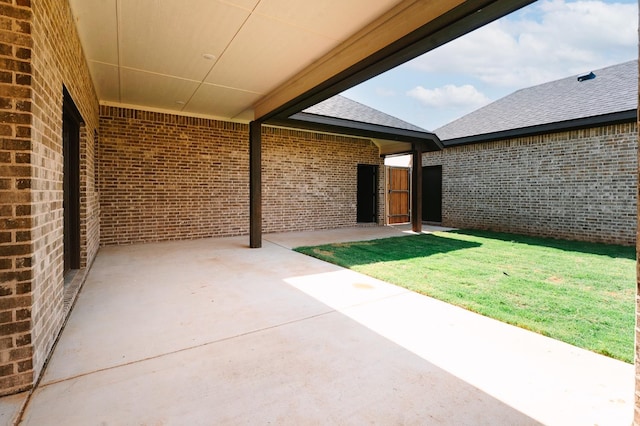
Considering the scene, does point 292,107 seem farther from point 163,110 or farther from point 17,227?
point 17,227

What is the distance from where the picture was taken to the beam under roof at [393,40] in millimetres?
2430

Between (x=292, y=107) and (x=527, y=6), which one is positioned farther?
(x=292, y=107)

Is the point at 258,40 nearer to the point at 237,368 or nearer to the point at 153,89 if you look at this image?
the point at 153,89

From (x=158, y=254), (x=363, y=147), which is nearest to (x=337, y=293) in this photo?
(x=158, y=254)

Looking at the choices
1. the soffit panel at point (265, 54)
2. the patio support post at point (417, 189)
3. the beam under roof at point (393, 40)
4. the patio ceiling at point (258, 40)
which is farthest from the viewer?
the patio support post at point (417, 189)

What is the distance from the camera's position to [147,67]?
454 cm

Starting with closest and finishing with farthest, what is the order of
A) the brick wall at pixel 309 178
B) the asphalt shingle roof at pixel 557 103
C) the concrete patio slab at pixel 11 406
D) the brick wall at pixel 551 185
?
1. the concrete patio slab at pixel 11 406
2. the brick wall at pixel 551 185
3. the asphalt shingle roof at pixel 557 103
4. the brick wall at pixel 309 178

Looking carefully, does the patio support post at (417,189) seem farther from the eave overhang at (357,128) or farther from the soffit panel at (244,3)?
the soffit panel at (244,3)

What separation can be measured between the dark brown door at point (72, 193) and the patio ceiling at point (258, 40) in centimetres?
112

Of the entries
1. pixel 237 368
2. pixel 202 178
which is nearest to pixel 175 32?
pixel 237 368

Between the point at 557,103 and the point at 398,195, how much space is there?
5318 mm

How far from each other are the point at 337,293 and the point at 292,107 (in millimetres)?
3321

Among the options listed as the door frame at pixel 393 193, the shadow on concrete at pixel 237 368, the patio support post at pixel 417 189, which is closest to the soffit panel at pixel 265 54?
the shadow on concrete at pixel 237 368

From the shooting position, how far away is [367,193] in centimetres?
1152
